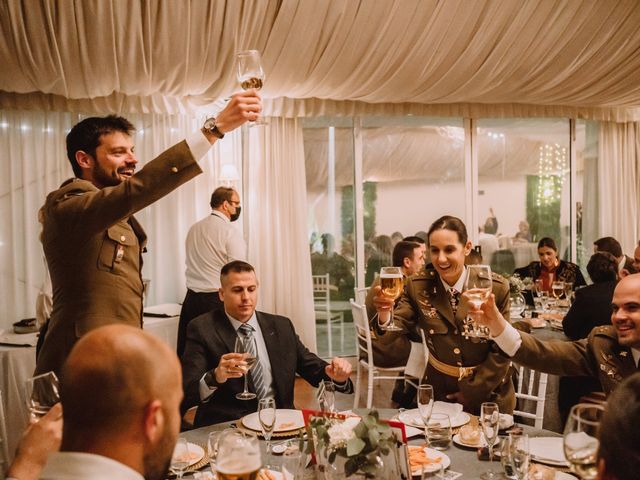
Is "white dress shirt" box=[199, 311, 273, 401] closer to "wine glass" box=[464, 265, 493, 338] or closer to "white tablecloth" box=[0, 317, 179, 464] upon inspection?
"wine glass" box=[464, 265, 493, 338]

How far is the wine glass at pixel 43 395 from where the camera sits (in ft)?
4.88

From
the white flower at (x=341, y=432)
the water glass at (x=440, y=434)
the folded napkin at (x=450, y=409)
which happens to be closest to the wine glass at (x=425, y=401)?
the water glass at (x=440, y=434)

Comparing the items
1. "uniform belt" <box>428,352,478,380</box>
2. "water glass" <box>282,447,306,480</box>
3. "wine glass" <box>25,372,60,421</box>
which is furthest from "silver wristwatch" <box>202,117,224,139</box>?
"uniform belt" <box>428,352,478,380</box>

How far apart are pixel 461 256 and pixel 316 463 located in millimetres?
1462

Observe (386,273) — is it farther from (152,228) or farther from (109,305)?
(152,228)

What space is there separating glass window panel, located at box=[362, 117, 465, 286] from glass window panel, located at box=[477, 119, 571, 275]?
325mm

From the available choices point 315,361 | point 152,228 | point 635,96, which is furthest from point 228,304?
point 635,96

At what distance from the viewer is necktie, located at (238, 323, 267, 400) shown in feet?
9.19

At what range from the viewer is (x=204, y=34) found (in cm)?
462

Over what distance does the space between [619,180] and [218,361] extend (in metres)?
6.34

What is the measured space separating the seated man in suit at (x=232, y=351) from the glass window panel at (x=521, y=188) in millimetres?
4866

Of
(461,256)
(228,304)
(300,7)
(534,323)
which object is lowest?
(534,323)

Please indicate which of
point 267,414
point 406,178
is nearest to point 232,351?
point 267,414

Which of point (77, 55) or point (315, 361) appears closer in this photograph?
point (315, 361)
